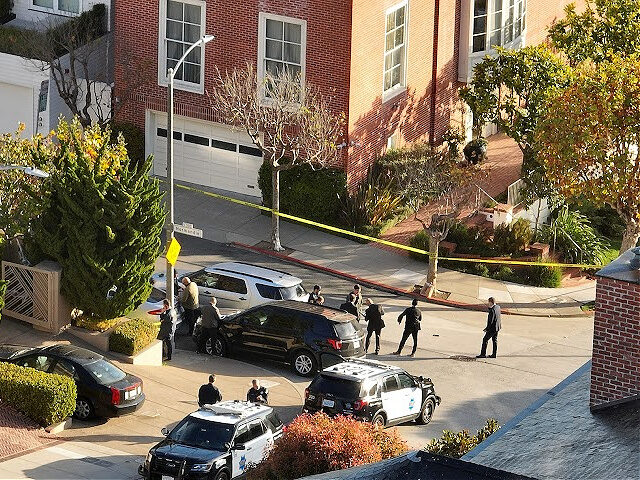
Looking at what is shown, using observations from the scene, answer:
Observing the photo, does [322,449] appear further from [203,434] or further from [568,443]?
[568,443]

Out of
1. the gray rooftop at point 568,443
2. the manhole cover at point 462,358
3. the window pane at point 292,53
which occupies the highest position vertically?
the window pane at point 292,53

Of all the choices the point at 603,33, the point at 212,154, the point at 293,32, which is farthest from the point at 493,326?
the point at 212,154

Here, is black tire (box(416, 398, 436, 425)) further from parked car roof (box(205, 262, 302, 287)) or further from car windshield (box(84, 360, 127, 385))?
parked car roof (box(205, 262, 302, 287))

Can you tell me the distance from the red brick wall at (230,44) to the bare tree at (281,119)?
644mm

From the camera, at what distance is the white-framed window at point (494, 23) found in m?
44.9

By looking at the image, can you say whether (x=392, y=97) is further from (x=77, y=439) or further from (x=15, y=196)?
(x=77, y=439)

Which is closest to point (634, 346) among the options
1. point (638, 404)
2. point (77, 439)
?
point (638, 404)

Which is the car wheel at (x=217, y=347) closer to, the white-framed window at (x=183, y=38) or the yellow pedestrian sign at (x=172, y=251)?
the yellow pedestrian sign at (x=172, y=251)

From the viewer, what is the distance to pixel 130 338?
30.4 metres

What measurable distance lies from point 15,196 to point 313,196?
420 inches

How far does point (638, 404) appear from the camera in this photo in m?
19.3

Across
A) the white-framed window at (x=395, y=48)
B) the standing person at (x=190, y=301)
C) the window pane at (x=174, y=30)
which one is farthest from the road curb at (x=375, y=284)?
the window pane at (x=174, y=30)

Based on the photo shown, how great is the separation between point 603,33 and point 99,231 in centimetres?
1752

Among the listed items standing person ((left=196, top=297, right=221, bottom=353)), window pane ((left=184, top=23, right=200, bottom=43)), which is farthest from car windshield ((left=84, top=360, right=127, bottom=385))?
window pane ((left=184, top=23, right=200, bottom=43))
